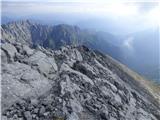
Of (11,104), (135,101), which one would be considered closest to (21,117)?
(11,104)

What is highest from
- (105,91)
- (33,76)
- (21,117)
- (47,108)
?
(105,91)

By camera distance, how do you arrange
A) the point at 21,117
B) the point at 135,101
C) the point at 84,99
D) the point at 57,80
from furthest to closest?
the point at 135,101 < the point at 57,80 < the point at 84,99 < the point at 21,117

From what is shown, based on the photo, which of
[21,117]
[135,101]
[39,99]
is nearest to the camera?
[21,117]

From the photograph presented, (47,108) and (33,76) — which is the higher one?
Answer: (33,76)

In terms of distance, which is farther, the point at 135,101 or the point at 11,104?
the point at 135,101

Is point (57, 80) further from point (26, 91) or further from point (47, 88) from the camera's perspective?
point (26, 91)

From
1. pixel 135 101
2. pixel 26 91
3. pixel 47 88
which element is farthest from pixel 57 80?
pixel 135 101
